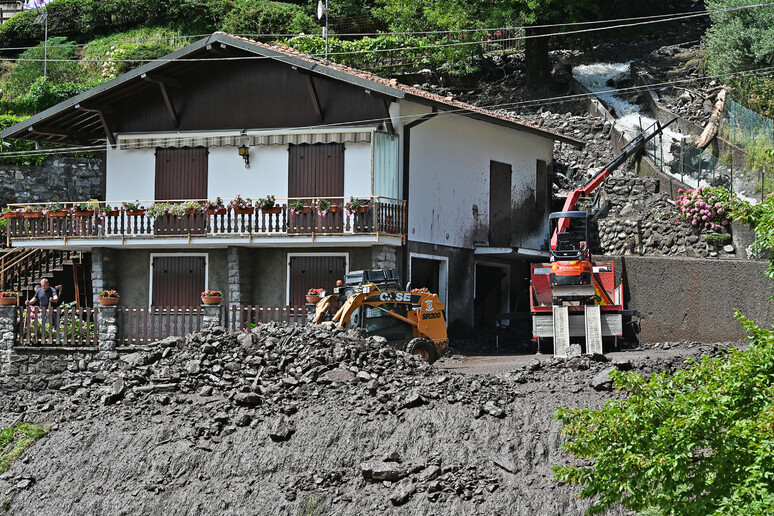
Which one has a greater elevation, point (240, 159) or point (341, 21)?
point (341, 21)

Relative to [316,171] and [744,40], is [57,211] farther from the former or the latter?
[744,40]

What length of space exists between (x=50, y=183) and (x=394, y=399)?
2170cm

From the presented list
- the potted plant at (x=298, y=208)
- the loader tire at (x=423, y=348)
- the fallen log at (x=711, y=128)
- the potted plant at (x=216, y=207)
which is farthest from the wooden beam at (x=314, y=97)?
the fallen log at (x=711, y=128)

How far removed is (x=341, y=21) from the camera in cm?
5097

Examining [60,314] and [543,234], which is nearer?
[60,314]

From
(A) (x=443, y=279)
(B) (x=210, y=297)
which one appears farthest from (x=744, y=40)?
(B) (x=210, y=297)

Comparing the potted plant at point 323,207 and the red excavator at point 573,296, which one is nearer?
the red excavator at point 573,296

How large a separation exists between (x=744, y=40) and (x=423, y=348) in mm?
21194

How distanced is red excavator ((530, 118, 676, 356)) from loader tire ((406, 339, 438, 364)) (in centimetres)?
319

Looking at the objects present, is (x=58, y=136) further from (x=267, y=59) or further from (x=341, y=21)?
(x=341, y=21)

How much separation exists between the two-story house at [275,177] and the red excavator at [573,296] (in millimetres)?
2579

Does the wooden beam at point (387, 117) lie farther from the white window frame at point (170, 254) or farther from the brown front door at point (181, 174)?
the white window frame at point (170, 254)

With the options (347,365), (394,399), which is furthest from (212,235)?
(394,399)

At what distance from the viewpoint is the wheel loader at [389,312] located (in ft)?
69.3
